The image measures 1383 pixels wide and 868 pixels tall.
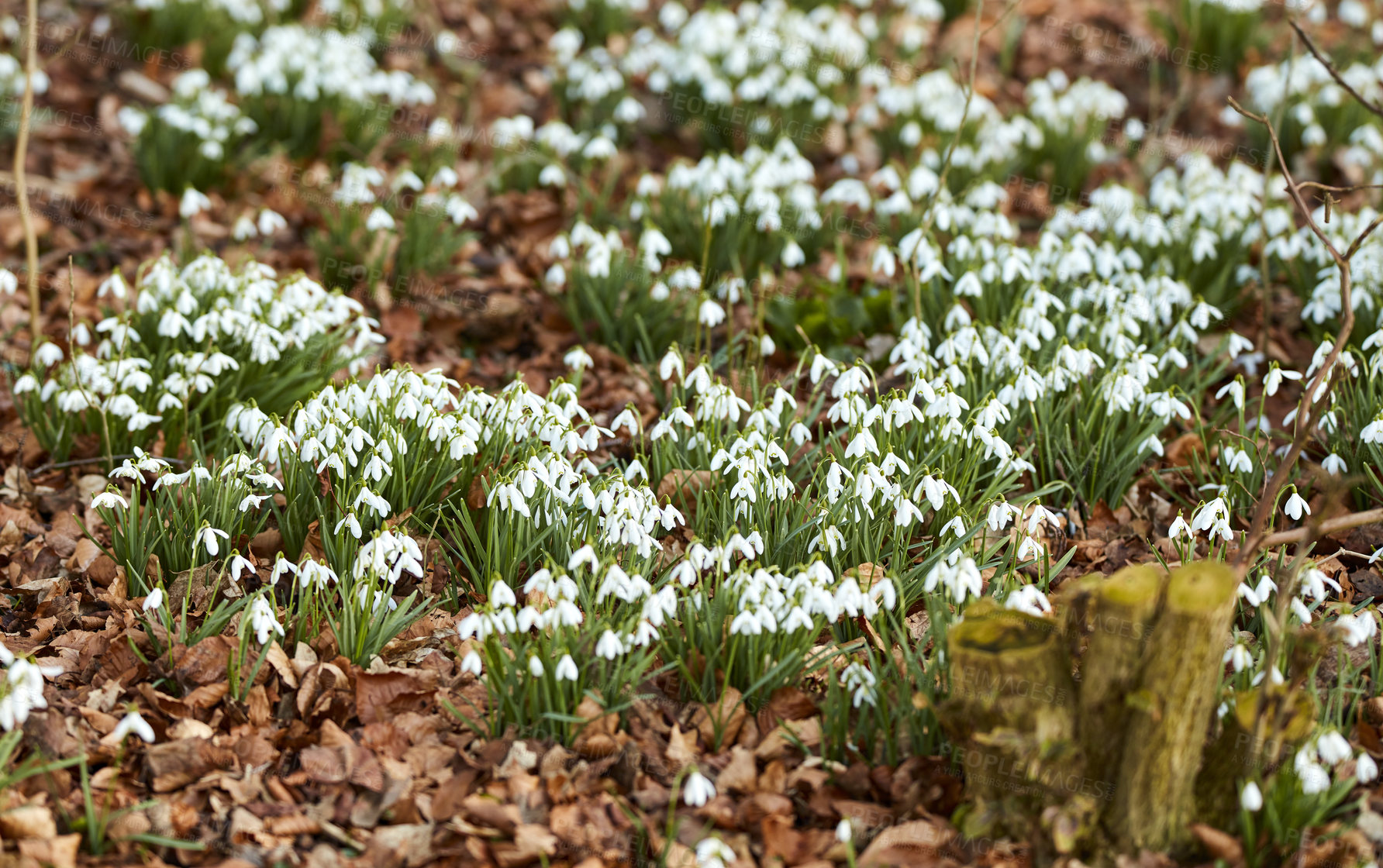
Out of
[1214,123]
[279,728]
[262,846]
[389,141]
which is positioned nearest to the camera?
[262,846]

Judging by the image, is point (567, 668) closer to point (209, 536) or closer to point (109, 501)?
point (209, 536)

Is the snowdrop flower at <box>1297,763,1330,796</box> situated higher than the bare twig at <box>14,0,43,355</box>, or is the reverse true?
the bare twig at <box>14,0,43,355</box>

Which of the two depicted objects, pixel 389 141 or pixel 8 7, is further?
pixel 8 7

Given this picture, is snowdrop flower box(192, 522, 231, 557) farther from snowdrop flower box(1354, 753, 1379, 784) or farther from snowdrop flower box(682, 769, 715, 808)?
snowdrop flower box(1354, 753, 1379, 784)

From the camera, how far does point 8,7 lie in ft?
21.4

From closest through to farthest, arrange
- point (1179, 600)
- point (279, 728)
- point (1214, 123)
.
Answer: point (1179, 600) → point (279, 728) → point (1214, 123)

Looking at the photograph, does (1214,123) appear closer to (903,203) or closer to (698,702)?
(903,203)

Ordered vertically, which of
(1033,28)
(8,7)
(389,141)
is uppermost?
(1033,28)

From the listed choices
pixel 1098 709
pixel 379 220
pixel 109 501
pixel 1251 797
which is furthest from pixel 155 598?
pixel 1251 797

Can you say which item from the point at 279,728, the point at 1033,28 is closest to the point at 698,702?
the point at 279,728

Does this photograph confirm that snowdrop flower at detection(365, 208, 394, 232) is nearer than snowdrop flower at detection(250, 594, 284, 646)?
No

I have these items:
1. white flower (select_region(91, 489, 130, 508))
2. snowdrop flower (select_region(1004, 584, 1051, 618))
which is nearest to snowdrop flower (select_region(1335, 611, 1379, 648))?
snowdrop flower (select_region(1004, 584, 1051, 618))

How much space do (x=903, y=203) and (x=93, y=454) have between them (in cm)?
304

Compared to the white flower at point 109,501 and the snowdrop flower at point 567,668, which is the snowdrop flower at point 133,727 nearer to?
the white flower at point 109,501
